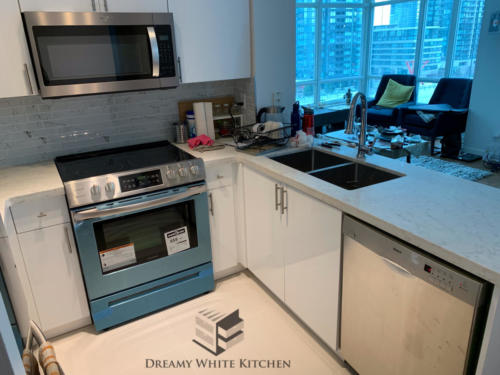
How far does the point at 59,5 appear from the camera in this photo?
6.51 ft

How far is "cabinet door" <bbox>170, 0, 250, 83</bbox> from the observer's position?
2.35 metres

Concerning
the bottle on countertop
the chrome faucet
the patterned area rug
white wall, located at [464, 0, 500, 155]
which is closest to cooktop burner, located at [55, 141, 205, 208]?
the bottle on countertop

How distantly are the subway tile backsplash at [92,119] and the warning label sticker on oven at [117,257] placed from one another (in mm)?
781

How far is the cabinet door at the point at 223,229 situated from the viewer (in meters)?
2.51

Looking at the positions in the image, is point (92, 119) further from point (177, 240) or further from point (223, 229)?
point (223, 229)

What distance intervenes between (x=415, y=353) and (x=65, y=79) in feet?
6.94

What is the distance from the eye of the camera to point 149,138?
2.78 meters

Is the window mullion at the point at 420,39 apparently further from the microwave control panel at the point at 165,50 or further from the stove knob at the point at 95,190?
the stove knob at the point at 95,190

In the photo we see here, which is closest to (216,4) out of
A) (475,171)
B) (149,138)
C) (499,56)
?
(149,138)

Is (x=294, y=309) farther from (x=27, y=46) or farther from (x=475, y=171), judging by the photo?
(x=475, y=171)

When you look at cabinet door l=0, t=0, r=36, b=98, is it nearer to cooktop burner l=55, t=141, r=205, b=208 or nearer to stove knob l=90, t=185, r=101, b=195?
cooktop burner l=55, t=141, r=205, b=208

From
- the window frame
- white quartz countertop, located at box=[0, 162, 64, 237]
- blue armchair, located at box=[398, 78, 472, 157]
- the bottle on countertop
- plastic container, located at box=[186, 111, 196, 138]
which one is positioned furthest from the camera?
the window frame

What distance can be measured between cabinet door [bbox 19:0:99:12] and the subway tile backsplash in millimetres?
582

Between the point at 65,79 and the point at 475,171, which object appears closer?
the point at 65,79
